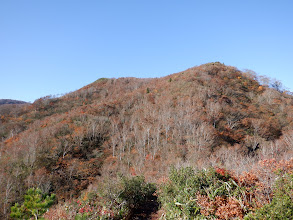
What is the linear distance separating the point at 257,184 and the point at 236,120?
37.7 meters

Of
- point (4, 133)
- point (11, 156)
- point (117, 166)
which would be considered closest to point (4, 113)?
point (4, 133)

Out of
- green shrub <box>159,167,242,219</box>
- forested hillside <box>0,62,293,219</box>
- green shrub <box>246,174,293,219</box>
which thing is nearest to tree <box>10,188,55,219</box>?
forested hillside <box>0,62,293,219</box>

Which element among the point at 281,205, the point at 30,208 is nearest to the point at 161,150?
the point at 30,208

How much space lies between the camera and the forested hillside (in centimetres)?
528

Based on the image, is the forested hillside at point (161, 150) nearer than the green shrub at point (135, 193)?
Yes

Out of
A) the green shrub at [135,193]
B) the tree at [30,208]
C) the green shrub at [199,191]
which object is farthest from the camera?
the green shrub at [135,193]

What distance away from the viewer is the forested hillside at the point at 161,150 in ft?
17.3

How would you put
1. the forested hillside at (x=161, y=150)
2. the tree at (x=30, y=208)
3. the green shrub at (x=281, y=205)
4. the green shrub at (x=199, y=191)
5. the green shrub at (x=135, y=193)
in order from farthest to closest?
1. the green shrub at (x=135, y=193)
2. the tree at (x=30, y=208)
3. the forested hillside at (x=161, y=150)
4. the green shrub at (x=199, y=191)
5. the green shrub at (x=281, y=205)

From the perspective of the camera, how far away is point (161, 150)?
31.5m

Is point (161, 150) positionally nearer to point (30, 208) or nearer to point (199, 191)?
point (199, 191)

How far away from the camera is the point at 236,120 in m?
38.2

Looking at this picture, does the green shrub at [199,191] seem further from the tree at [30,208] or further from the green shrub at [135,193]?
the tree at [30,208]

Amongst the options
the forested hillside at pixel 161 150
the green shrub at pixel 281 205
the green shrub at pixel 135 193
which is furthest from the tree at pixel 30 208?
the green shrub at pixel 281 205

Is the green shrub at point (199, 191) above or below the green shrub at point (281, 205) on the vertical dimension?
below
